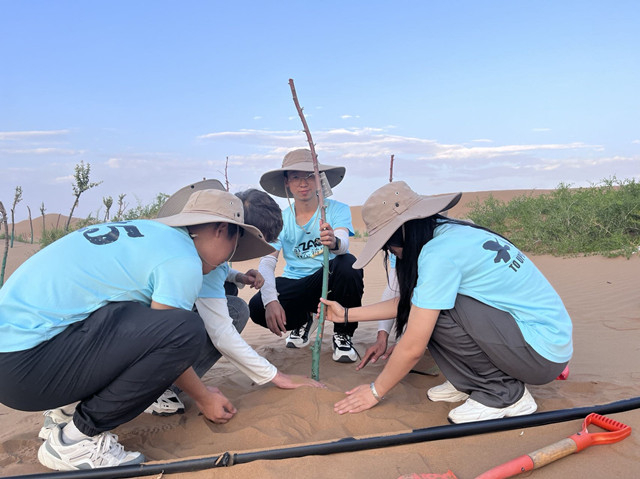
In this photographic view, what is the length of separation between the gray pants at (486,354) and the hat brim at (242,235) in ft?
3.26

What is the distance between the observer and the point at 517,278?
7.85ft

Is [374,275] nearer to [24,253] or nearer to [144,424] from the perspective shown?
[144,424]

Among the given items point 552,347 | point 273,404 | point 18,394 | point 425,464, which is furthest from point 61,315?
point 552,347

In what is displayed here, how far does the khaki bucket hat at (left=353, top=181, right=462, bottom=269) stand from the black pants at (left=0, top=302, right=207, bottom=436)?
891 mm

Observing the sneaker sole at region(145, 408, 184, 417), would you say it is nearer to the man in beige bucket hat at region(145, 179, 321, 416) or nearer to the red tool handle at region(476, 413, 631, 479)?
the man in beige bucket hat at region(145, 179, 321, 416)

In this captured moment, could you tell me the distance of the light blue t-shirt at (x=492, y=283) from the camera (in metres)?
2.27

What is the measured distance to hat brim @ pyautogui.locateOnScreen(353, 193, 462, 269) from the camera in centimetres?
233

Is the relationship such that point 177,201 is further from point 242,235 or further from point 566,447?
point 566,447

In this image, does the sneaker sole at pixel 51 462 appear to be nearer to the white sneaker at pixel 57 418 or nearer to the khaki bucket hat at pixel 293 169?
the white sneaker at pixel 57 418

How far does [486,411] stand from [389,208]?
1081 millimetres

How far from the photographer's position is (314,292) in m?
3.88

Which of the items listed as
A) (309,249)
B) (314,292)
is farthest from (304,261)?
(314,292)

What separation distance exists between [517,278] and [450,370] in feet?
1.94

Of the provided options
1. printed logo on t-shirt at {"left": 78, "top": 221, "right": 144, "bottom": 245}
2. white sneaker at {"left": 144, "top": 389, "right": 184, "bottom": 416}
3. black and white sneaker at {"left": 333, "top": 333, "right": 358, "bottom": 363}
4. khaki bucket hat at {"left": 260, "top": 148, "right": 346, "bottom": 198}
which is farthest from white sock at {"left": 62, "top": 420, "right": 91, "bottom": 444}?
khaki bucket hat at {"left": 260, "top": 148, "right": 346, "bottom": 198}
